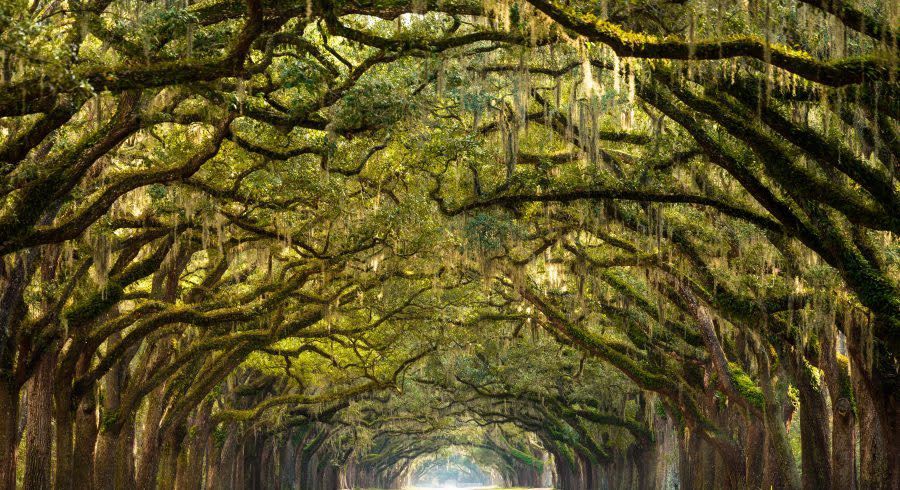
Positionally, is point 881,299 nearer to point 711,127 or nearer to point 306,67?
point 711,127

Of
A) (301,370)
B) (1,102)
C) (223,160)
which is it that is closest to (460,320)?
(301,370)

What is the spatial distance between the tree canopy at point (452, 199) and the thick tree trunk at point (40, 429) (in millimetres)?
55

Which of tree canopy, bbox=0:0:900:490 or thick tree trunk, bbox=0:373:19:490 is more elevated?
tree canopy, bbox=0:0:900:490

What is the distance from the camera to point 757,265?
56.5 ft

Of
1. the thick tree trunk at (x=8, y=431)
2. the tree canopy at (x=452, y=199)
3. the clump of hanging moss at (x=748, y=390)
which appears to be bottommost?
the thick tree trunk at (x=8, y=431)

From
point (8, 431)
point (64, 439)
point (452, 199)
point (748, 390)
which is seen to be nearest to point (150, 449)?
point (64, 439)

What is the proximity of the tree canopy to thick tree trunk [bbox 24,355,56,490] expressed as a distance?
6cm

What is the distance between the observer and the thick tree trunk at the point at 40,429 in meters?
15.6

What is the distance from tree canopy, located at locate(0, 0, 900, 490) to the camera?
10.1m

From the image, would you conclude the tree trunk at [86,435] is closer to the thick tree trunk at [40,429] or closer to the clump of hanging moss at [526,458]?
the thick tree trunk at [40,429]

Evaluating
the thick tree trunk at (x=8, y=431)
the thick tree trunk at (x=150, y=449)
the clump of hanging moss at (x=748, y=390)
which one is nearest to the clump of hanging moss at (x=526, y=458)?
the thick tree trunk at (x=150, y=449)

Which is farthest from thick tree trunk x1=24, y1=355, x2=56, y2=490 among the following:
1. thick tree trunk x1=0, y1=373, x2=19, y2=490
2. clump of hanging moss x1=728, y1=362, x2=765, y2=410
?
clump of hanging moss x1=728, y1=362, x2=765, y2=410

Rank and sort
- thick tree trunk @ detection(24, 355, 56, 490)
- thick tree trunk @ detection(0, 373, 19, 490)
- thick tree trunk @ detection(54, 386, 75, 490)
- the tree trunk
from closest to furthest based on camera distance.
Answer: thick tree trunk @ detection(0, 373, 19, 490) < thick tree trunk @ detection(24, 355, 56, 490) < thick tree trunk @ detection(54, 386, 75, 490) < the tree trunk

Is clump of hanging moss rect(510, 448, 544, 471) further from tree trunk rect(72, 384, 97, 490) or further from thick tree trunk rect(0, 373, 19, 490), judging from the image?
thick tree trunk rect(0, 373, 19, 490)
